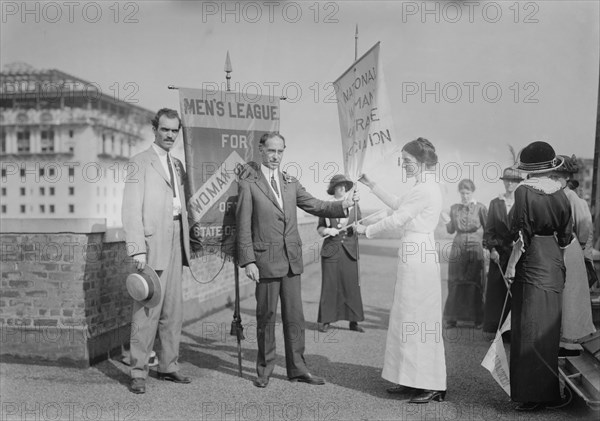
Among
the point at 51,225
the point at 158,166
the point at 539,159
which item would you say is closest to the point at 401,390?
the point at 539,159

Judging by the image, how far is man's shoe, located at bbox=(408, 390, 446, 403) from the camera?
146 inches

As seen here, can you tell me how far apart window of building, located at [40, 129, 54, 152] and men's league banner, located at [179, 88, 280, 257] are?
1050 cm

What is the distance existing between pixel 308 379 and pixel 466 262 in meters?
3.22

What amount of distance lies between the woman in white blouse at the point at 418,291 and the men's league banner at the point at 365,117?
252 mm

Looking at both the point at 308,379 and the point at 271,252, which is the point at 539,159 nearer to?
the point at 271,252

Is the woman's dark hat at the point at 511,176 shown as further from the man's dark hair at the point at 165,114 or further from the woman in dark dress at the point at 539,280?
the man's dark hair at the point at 165,114

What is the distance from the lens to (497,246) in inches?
228

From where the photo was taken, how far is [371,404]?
Answer: 12.1 ft

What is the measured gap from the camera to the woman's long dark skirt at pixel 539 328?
3.54m

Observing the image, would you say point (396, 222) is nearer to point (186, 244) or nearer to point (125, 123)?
point (186, 244)

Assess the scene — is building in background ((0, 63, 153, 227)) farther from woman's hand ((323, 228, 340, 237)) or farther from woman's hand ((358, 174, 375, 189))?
woman's hand ((358, 174, 375, 189))

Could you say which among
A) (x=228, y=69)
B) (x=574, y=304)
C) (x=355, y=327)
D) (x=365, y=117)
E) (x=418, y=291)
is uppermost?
(x=228, y=69)

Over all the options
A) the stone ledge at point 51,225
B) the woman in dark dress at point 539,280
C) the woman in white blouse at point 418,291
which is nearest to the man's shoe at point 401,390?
the woman in white blouse at point 418,291

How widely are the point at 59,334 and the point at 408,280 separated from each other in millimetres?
3115
